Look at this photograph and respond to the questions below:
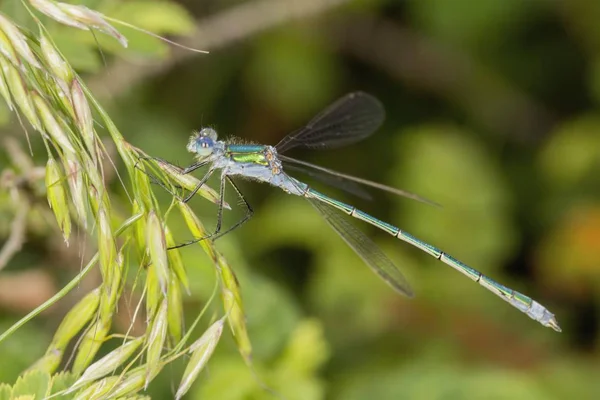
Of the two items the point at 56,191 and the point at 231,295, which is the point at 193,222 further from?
the point at 56,191

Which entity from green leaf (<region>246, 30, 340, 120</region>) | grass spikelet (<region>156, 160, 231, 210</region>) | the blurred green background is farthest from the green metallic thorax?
green leaf (<region>246, 30, 340, 120</region>)

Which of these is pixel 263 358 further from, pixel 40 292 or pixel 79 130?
pixel 79 130

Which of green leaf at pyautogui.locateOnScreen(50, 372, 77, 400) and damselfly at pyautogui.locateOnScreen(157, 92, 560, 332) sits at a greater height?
green leaf at pyautogui.locateOnScreen(50, 372, 77, 400)

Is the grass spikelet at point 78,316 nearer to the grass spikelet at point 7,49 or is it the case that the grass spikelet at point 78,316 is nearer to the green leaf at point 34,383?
the green leaf at point 34,383

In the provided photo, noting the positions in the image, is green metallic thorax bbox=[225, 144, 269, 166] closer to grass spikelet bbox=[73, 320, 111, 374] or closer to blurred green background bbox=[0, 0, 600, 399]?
blurred green background bbox=[0, 0, 600, 399]

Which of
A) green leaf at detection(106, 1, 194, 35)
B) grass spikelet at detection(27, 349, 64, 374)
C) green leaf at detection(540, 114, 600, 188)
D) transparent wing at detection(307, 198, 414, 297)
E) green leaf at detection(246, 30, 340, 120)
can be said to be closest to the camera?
grass spikelet at detection(27, 349, 64, 374)

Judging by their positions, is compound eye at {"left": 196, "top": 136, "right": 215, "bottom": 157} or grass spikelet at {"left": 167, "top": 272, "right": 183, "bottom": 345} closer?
grass spikelet at {"left": 167, "top": 272, "right": 183, "bottom": 345}

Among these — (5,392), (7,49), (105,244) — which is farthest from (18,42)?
(5,392)
